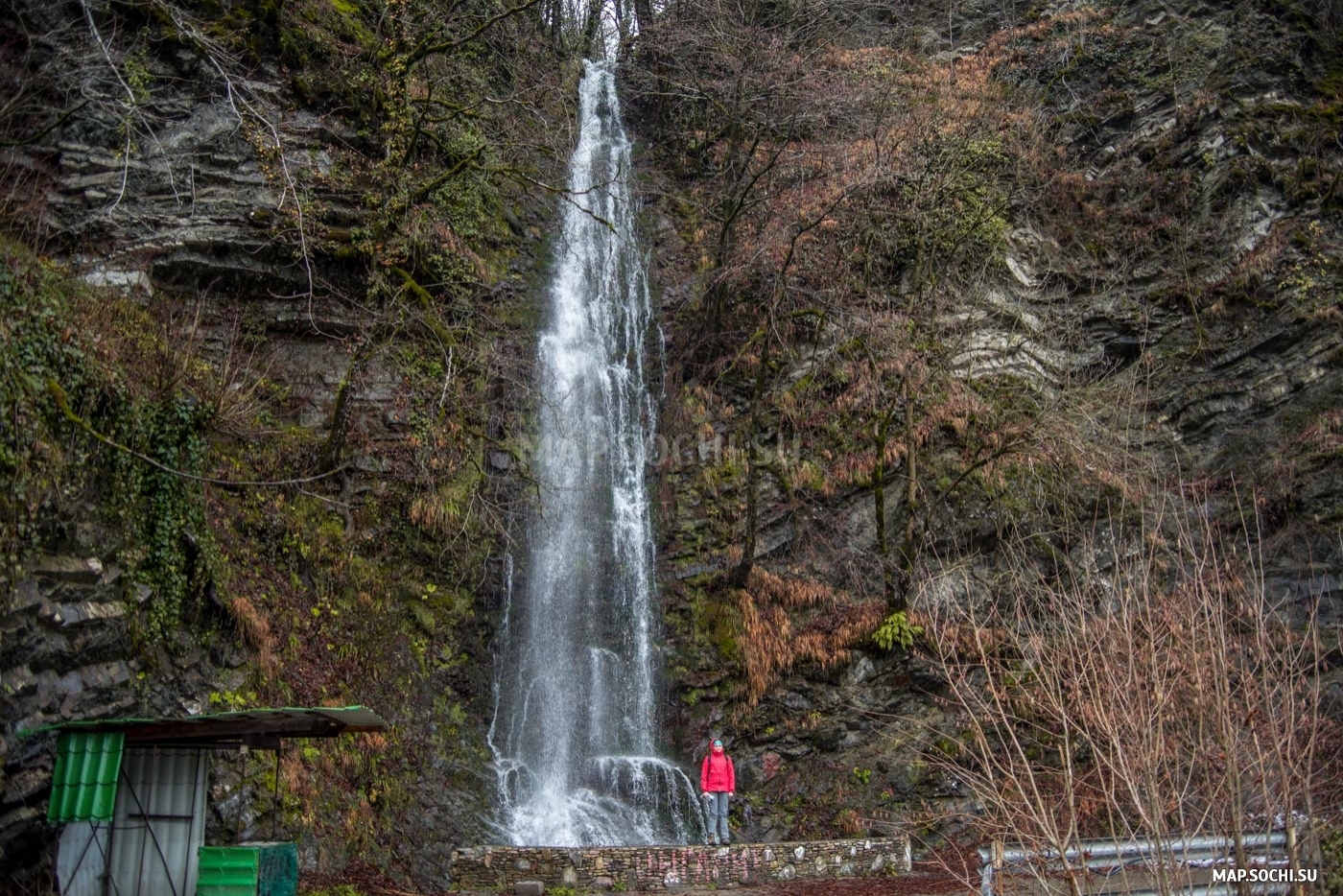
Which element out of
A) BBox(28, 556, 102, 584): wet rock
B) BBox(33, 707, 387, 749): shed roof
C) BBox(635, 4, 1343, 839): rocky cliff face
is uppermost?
BBox(635, 4, 1343, 839): rocky cliff face

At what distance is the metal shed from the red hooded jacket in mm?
5037

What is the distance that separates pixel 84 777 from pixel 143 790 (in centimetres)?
67

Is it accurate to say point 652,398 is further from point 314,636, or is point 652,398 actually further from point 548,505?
point 314,636

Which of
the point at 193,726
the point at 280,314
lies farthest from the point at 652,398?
the point at 193,726

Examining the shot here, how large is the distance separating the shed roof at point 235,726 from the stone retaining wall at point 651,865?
231 cm

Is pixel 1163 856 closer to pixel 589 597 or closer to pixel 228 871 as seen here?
pixel 228 871

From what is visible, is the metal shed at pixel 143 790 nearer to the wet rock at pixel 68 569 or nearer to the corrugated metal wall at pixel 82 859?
the corrugated metal wall at pixel 82 859

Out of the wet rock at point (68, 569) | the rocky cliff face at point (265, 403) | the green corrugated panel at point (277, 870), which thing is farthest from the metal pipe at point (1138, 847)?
the wet rock at point (68, 569)

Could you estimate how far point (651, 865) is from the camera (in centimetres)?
980

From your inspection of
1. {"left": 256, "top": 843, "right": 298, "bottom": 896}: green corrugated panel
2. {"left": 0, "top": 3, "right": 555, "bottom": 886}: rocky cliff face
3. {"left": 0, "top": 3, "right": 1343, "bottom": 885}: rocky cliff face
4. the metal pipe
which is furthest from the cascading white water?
the metal pipe

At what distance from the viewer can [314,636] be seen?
11.7 meters

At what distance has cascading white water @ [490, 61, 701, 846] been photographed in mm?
12828

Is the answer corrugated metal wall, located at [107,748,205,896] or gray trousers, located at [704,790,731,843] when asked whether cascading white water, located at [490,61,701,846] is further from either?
corrugated metal wall, located at [107,748,205,896]

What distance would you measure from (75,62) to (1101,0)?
69.0 ft
